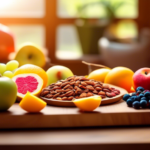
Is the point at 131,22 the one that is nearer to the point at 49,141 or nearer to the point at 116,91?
the point at 116,91

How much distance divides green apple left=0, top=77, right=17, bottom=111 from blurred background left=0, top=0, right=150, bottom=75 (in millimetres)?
2156

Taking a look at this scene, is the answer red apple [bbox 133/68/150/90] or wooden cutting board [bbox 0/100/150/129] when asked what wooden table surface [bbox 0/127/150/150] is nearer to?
wooden cutting board [bbox 0/100/150/129]

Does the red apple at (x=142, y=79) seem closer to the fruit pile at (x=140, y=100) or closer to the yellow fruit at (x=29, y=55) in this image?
the fruit pile at (x=140, y=100)

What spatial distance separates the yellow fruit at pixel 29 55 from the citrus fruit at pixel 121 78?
0.33 m

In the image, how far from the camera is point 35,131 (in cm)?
76

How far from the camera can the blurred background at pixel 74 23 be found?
3.00 metres

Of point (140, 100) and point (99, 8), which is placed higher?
point (99, 8)

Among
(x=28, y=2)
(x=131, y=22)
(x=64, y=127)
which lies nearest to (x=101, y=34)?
(x=131, y=22)

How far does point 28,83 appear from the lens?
94cm

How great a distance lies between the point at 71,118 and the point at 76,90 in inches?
5.0

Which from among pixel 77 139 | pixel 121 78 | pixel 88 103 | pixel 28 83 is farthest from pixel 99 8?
pixel 77 139

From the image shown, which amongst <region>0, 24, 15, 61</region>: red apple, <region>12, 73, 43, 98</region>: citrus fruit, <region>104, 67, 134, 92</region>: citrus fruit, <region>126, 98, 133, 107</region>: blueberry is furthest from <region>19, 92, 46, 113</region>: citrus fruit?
<region>0, 24, 15, 61</region>: red apple

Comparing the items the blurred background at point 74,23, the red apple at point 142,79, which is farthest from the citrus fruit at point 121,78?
the blurred background at point 74,23

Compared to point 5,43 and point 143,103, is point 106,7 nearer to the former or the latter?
point 5,43
